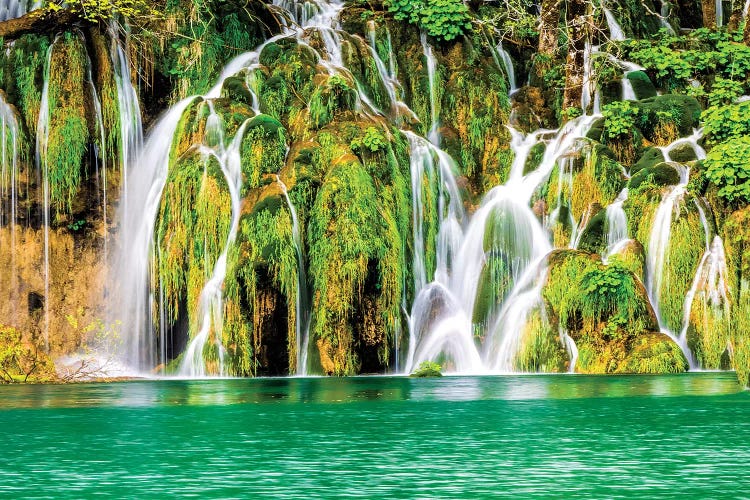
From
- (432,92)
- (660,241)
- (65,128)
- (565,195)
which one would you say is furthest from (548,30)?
(65,128)

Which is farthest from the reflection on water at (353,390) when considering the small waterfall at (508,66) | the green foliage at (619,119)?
the small waterfall at (508,66)

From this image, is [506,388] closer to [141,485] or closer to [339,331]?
[339,331]

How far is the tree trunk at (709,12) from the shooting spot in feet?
124

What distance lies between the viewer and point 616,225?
26828mm

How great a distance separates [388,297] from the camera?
25609 mm

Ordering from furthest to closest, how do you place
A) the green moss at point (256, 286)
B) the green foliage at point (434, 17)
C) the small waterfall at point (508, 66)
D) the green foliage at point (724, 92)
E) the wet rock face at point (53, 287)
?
the small waterfall at point (508, 66), the green foliage at point (434, 17), the green foliage at point (724, 92), the wet rock face at point (53, 287), the green moss at point (256, 286)

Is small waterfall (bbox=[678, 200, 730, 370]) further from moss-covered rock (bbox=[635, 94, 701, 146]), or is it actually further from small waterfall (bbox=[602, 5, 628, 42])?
small waterfall (bbox=[602, 5, 628, 42])

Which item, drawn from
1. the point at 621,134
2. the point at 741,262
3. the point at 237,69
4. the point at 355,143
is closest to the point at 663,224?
the point at 621,134

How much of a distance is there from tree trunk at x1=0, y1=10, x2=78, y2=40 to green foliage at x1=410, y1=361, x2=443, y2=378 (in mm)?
12990

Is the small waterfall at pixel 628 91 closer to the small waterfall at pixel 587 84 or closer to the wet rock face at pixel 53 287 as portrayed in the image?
the small waterfall at pixel 587 84

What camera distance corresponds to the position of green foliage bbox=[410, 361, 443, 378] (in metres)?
24.5

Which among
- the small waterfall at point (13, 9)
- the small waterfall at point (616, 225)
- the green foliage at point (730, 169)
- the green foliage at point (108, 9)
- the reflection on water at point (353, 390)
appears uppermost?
the small waterfall at point (13, 9)

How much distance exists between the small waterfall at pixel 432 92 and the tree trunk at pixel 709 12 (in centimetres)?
969

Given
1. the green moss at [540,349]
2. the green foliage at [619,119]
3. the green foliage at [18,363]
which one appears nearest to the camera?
the green foliage at [18,363]
